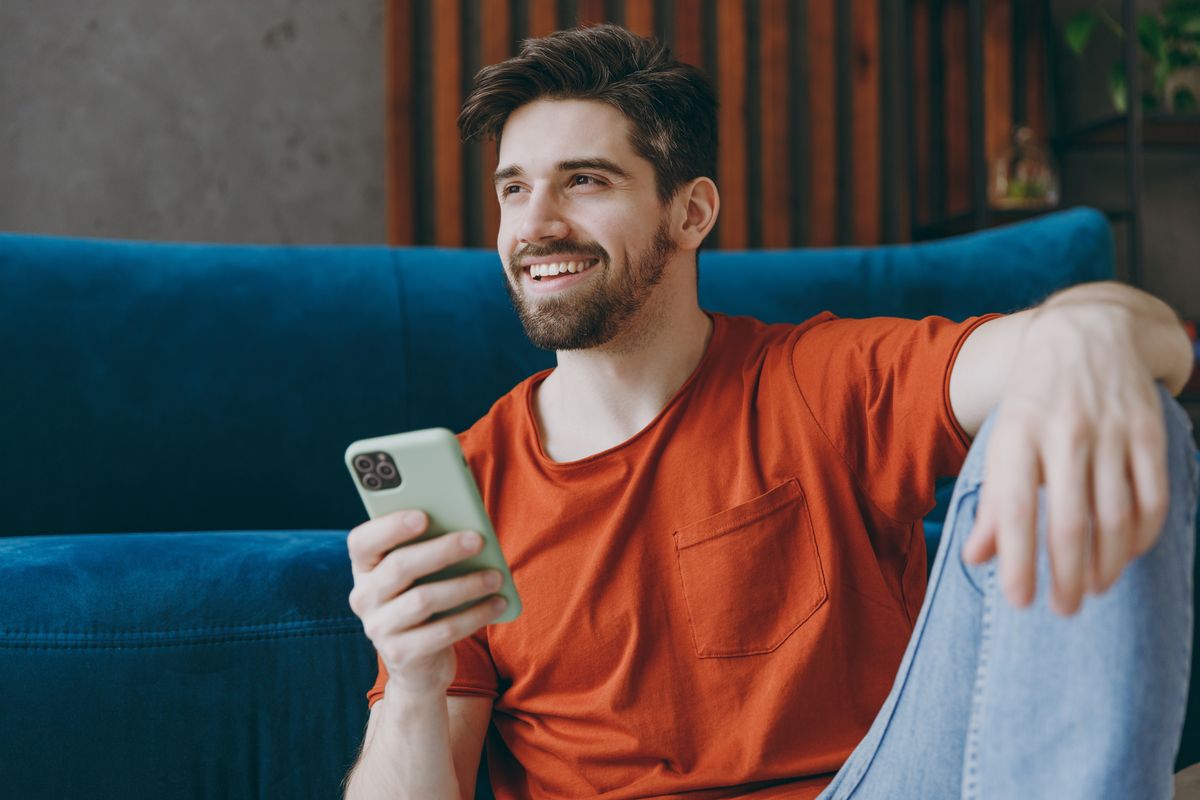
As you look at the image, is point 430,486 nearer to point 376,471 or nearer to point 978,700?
point 376,471

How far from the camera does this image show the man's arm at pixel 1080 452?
51 cm

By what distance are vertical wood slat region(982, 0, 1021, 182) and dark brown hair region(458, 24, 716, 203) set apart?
1977 mm

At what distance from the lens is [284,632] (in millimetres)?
1040

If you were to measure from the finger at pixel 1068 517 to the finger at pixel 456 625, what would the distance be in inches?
13.8

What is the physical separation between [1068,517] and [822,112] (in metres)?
2.39

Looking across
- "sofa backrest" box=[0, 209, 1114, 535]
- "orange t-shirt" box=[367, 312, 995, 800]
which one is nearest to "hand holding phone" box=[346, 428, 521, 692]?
"orange t-shirt" box=[367, 312, 995, 800]

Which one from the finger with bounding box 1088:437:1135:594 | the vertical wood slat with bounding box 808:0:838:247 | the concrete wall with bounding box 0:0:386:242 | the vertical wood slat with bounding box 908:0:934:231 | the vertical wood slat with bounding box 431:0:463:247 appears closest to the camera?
the finger with bounding box 1088:437:1135:594

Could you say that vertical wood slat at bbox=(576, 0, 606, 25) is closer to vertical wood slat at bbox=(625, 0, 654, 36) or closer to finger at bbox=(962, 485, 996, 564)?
vertical wood slat at bbox=(625, 0, 654, 36)

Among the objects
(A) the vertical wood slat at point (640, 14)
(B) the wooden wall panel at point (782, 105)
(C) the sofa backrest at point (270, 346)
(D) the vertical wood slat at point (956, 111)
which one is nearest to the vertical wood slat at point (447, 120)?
(B) the wooden wall panel at point (782, 105)

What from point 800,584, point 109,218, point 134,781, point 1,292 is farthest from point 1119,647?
point 109,218

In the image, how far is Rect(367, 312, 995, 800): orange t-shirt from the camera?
838 mm

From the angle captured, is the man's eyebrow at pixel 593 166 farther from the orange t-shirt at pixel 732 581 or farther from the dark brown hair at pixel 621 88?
the orange t-shirt at pixel 732 581

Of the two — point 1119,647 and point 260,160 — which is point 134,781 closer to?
point 1119,647

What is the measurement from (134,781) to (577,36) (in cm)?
92
